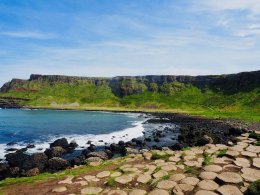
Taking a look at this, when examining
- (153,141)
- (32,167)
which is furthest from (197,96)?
(32,167)

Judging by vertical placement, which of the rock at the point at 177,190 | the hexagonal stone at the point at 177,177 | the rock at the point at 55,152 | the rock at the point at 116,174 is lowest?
the rock at the point at 55,152

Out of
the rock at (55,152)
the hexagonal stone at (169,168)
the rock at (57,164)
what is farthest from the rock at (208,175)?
the rock at (55,152)

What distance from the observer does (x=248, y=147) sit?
57.0 feet

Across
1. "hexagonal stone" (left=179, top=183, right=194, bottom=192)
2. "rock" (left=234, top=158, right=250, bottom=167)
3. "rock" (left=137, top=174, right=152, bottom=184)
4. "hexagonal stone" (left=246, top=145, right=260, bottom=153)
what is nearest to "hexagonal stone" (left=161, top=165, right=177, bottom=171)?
"rock" (left=137, top=174, right=152, bottom=184)

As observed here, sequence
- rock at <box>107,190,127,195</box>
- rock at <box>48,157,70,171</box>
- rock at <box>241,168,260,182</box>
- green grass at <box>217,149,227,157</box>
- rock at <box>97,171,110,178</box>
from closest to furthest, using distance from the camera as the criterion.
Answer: rock at <box>107,190,127,195</box>, rock at <box>241,168,260,182</box>, rock at <box>97,171,110,178</box>, green grass at <box>217,149,227,157</box>, rock at <box>48,157,70,171</box>

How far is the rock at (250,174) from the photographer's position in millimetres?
12773

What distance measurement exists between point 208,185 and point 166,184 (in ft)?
5.86

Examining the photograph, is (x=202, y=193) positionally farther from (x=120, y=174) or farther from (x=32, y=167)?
(x=32, y=167)

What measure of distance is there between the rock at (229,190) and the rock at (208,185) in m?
0.32

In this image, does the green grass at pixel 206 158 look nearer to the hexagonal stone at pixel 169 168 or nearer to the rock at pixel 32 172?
the hexagonal stone at pixel 169 168

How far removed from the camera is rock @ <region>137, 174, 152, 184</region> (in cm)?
1368

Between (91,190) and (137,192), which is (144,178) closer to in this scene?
(137,192)

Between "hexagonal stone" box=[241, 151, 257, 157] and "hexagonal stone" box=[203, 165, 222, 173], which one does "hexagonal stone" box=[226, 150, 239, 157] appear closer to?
"hexagonal stone" box=[241, 151, 257, 157]

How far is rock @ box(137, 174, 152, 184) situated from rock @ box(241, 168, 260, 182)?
13.9 ft
